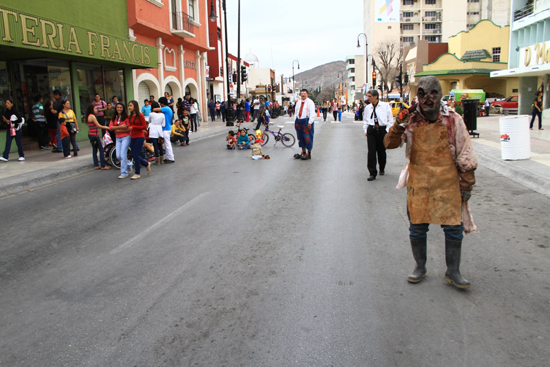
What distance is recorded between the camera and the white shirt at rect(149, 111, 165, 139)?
12.8m

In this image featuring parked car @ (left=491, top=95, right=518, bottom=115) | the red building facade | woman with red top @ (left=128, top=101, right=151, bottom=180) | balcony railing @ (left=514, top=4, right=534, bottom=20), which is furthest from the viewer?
parked car @ (left=491, top=95, right=518, bottom=115)

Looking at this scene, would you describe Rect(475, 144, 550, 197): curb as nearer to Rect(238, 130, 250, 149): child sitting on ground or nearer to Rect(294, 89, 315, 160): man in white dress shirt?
Rect(294, 89, 315, 160): man in white dress shirt

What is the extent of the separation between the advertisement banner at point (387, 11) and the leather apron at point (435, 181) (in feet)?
317

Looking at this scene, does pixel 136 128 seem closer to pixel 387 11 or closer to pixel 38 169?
pixel 38 169

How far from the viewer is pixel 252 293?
13.8 ft

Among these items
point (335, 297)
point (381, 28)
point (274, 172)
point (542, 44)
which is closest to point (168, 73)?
point (274, 172)

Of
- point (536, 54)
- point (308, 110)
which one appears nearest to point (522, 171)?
point (308, 110)

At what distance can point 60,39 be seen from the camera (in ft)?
47.5

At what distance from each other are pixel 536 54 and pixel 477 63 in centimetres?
2564

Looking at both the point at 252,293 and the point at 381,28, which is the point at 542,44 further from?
the point at 381,28

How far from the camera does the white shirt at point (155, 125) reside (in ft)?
42.0

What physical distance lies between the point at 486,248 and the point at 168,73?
25190 mm

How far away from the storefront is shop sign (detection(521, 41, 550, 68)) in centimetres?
2062

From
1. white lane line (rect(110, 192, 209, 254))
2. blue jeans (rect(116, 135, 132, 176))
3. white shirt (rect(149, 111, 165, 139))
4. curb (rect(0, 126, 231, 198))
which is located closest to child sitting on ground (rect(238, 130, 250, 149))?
→ white shirt (rect(149, 111, 165, 139))
